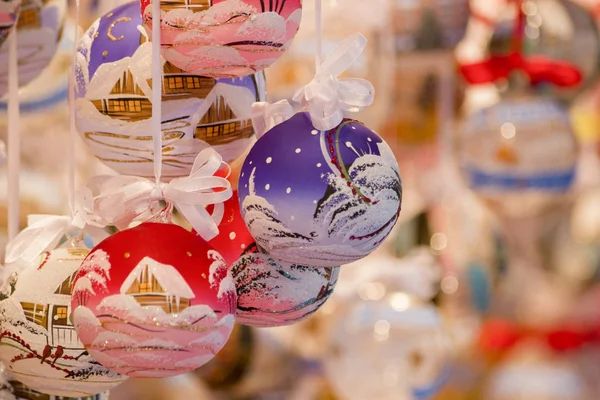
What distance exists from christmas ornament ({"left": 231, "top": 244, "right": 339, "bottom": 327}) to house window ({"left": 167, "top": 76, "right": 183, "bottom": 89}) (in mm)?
101

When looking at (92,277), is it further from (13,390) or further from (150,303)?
(13,390)

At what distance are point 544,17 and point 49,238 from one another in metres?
0.76

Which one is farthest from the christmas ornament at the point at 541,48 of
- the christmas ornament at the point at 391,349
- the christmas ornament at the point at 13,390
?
the christmas ornament at the point at 13,390

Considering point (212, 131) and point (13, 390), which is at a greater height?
point (212, 131)

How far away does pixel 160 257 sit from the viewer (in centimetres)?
49

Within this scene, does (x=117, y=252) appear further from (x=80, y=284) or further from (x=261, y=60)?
(x=261, y=60)

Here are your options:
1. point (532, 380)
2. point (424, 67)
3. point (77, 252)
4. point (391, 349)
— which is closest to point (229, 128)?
point (77, 252)

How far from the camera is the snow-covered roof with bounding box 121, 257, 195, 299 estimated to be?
0.48 m

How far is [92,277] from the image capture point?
1.59 ft

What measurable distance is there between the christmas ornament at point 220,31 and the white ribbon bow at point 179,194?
0.16 ft

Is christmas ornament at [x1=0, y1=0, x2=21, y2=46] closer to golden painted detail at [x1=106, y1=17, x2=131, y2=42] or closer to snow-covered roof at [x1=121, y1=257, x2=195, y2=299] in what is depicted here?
golden painted detail at [x1=106, y1=17, x2=131, y2=42]

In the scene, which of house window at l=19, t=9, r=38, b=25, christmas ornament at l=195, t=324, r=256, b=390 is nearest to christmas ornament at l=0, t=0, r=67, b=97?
house window at l=19, t=9, r=38, b=25

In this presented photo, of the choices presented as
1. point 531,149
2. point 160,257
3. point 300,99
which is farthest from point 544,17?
point 160,257

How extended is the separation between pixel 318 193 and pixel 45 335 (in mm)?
168
